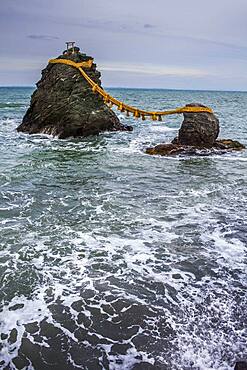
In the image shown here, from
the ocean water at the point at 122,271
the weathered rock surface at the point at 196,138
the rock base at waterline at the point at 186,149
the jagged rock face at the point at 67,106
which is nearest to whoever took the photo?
the ocean water at the point at 122,271

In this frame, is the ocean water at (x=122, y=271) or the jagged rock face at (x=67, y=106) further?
the jagged rock face at (x=67, y=106)

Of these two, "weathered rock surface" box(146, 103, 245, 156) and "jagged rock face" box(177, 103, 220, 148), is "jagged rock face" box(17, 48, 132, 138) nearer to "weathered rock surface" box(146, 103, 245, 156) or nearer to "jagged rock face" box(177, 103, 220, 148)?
"weathered rock surface" box(146, 103, 245, 156)

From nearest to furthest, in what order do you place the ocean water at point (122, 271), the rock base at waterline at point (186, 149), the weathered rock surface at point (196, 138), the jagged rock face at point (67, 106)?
the ocean water at point (122, 271), the rock base at waterline at point (186, 149), the weathered rock surface at point (196, 138), the jagged rock face at point (67, 106)

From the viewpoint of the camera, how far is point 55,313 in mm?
6355

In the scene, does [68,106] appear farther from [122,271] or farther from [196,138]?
[122,271]

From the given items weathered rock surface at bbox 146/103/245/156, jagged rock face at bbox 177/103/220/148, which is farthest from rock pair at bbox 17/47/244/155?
jagged rock face at bbox 177/103/220/148

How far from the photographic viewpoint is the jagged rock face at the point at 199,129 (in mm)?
19031

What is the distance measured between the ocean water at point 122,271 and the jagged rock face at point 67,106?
32.2ft

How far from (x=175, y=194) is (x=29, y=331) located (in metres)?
7.54

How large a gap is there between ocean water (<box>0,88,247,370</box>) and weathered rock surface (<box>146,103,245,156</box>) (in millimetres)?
4122

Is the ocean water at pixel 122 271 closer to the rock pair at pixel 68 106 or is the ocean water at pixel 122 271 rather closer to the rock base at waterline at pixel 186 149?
the rock base at waterline at pixel 186 149

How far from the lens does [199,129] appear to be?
1920 centimetres

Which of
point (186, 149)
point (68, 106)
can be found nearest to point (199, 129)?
point (186, 149)

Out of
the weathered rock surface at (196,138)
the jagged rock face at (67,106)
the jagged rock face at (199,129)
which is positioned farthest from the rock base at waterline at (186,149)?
the jagged rock face at (67,106)
